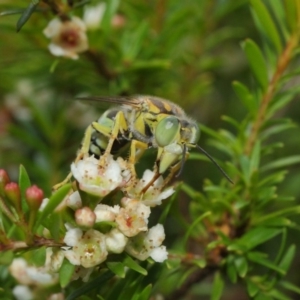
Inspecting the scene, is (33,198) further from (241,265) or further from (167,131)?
(241,265)

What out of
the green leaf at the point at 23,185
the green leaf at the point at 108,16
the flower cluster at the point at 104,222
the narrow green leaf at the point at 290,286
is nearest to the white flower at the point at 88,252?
the flower cluster at the point at 104,222

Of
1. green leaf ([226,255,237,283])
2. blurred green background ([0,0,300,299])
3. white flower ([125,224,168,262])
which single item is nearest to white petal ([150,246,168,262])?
white flower ([125,224,168,262])

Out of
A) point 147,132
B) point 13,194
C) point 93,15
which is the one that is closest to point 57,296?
point 13,194

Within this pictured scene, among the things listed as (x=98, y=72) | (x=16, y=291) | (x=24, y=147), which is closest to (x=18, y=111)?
(x=24, y=147)

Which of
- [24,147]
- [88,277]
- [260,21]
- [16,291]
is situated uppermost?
[260,21]

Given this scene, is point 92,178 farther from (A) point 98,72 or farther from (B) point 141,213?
(A) point 98,72

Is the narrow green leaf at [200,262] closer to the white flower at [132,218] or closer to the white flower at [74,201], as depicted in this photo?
the white flower at [132,218]
